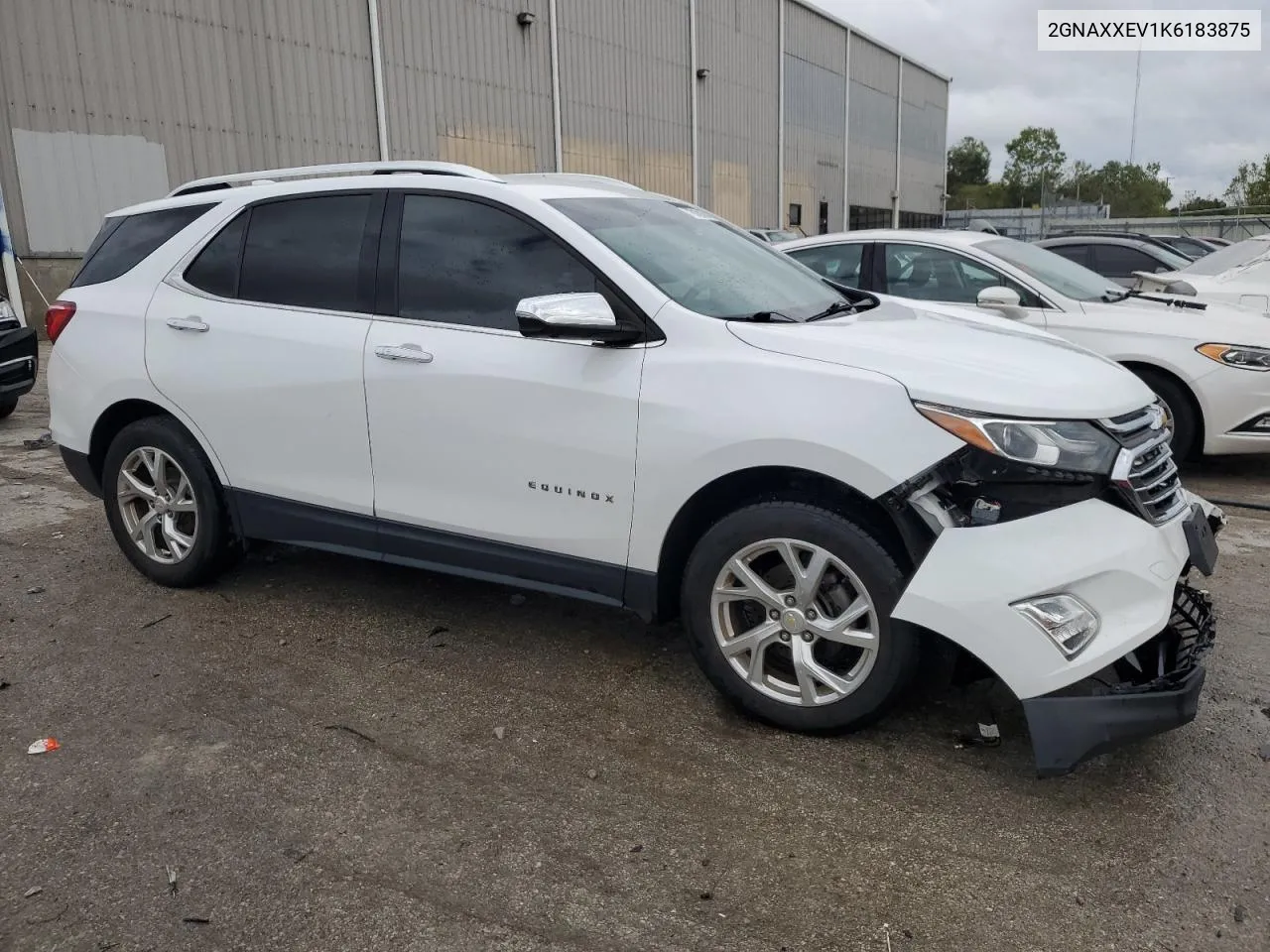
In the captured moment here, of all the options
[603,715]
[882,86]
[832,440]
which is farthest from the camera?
[882,86]

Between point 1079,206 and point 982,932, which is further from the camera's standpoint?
point 1079,206

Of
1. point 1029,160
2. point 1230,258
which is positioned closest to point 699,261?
point 1230,258

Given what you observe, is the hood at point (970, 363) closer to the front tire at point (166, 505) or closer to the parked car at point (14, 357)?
the front tire at point (166, 505)

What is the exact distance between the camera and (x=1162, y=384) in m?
6.58

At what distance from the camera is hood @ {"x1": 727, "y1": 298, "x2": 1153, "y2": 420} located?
9.82ft

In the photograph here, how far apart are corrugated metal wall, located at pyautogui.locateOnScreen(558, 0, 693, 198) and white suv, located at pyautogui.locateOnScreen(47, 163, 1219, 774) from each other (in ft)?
62.4

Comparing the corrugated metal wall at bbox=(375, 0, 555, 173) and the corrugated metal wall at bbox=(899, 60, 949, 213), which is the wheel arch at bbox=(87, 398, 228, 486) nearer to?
the corrugated metal wall at bbox=(375, 0, 555, 173)

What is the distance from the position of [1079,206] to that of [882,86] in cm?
973

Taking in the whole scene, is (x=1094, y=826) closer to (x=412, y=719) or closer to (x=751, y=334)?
(x=751, y=334)

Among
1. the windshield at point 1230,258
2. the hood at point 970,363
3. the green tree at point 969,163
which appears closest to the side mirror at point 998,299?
the hood at point 970,363

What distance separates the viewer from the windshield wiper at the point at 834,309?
3787mm

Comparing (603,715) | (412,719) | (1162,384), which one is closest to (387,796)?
(412,719)

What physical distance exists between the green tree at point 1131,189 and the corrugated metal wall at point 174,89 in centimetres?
6656

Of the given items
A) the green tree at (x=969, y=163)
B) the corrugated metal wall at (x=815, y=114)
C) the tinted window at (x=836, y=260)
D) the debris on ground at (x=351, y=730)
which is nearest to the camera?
the debris on ground at (x=351, y=730)
